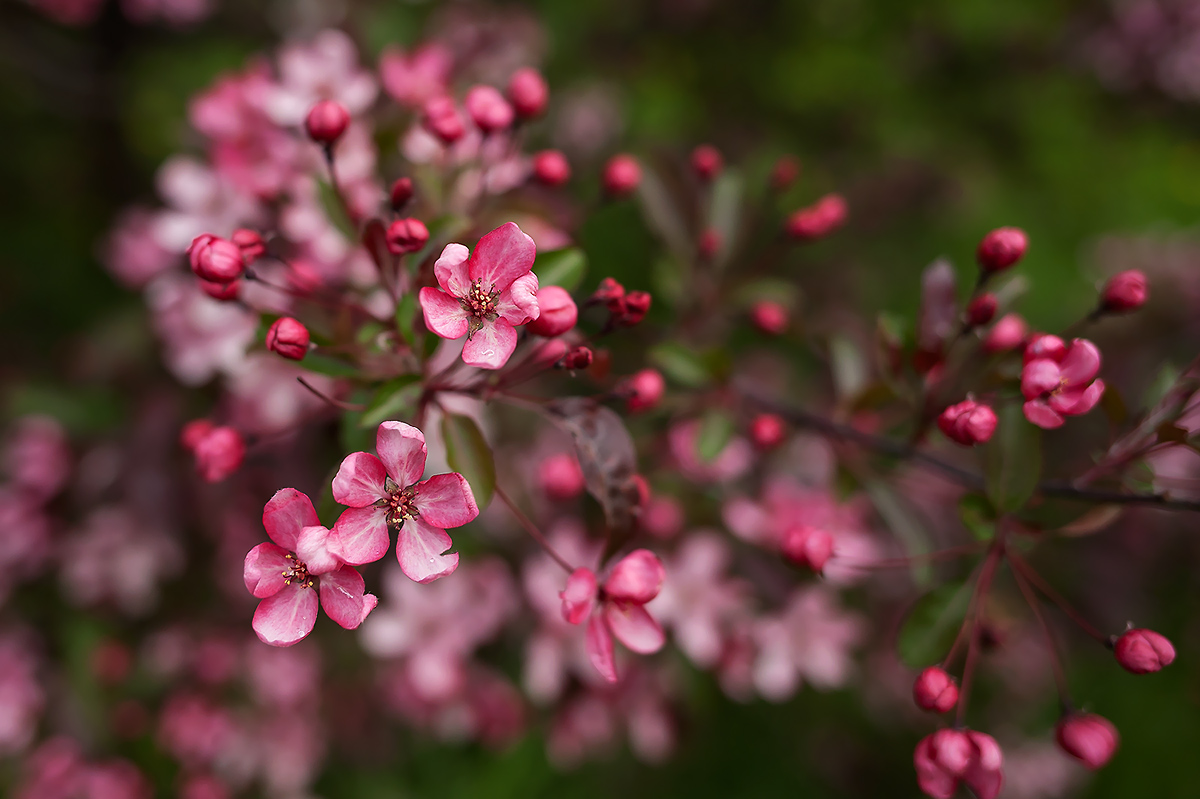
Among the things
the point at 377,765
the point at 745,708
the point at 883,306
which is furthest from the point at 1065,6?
the point at 377,765

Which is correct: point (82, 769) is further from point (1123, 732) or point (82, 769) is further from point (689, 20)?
point (1123, 732)

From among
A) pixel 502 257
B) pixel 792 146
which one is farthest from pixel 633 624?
pixel 792 146

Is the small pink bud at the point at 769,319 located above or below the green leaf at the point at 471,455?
below

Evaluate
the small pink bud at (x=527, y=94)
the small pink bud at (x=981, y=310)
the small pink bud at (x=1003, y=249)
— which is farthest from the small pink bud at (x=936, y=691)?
the small pink bud at (x=527, y=94)

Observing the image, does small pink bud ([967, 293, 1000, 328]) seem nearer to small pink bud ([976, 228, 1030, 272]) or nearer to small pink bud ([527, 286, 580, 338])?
small pink bud ([976, 228, 1030, 272])

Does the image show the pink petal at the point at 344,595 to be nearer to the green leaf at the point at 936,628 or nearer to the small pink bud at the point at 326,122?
the small pink bud at the point at 326,122

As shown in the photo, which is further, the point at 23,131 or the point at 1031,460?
the point at 23,131
